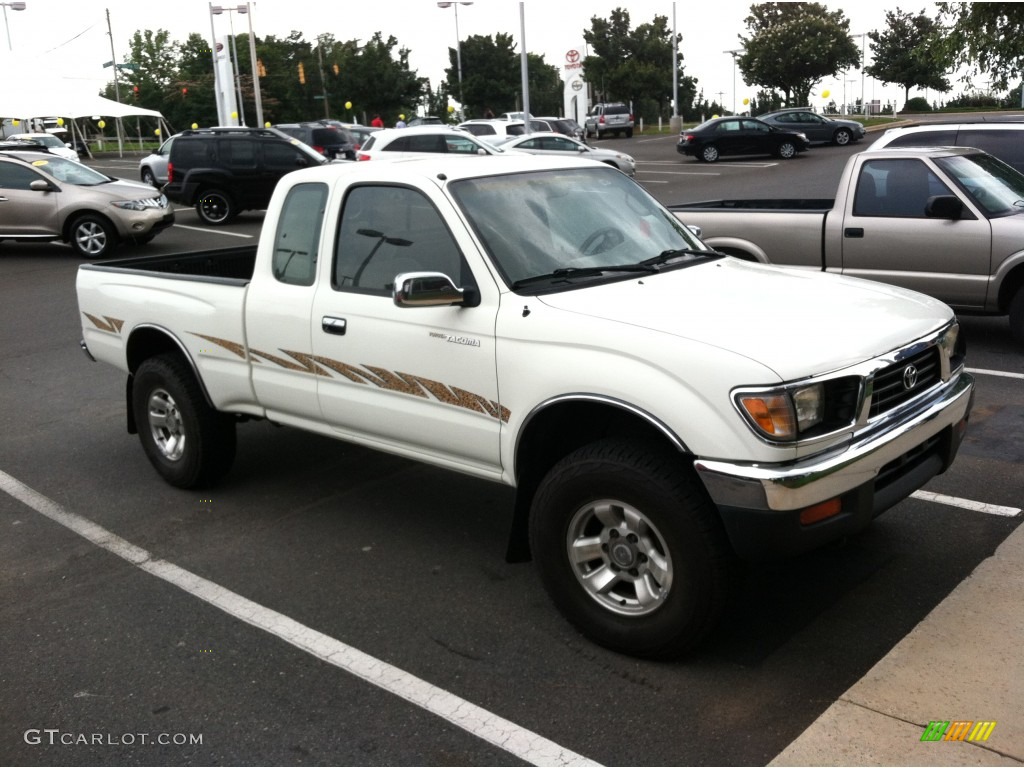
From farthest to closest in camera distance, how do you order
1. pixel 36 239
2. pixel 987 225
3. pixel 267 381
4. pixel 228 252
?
1. pixel 36 239
2. pixel 987 225
3. pixel 228 252
4. pixel 267 381

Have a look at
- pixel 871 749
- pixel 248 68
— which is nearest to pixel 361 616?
pixel 871 749

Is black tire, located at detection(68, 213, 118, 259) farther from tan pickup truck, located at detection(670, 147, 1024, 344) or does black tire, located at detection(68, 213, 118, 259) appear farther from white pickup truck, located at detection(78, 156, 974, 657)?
white pickup truck, located at detection(78, 156, 974, 657)

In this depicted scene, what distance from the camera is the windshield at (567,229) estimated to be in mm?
4590

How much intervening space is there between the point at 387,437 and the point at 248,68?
79372mm

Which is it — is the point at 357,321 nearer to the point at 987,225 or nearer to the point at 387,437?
the point at 387,437

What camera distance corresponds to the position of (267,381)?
18.0 feet

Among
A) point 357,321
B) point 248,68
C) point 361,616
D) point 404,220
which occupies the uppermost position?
point 248,68

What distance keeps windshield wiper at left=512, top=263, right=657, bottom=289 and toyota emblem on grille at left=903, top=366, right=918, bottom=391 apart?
3.91ft

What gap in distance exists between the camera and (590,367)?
13.3 feet

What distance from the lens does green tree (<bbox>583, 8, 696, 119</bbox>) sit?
71750mm

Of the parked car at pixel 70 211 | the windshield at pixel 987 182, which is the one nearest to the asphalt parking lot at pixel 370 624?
the windshield at pixel 987 182

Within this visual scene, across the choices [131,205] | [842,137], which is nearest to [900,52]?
[842,137]

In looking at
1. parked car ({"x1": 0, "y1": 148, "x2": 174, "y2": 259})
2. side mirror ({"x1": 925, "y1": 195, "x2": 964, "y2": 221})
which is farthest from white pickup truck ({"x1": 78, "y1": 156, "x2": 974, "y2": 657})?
parked car ({"x1": 0, "y1": 148, "x2": 174, "y2": 259})

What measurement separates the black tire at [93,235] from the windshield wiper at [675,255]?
14.1 m
